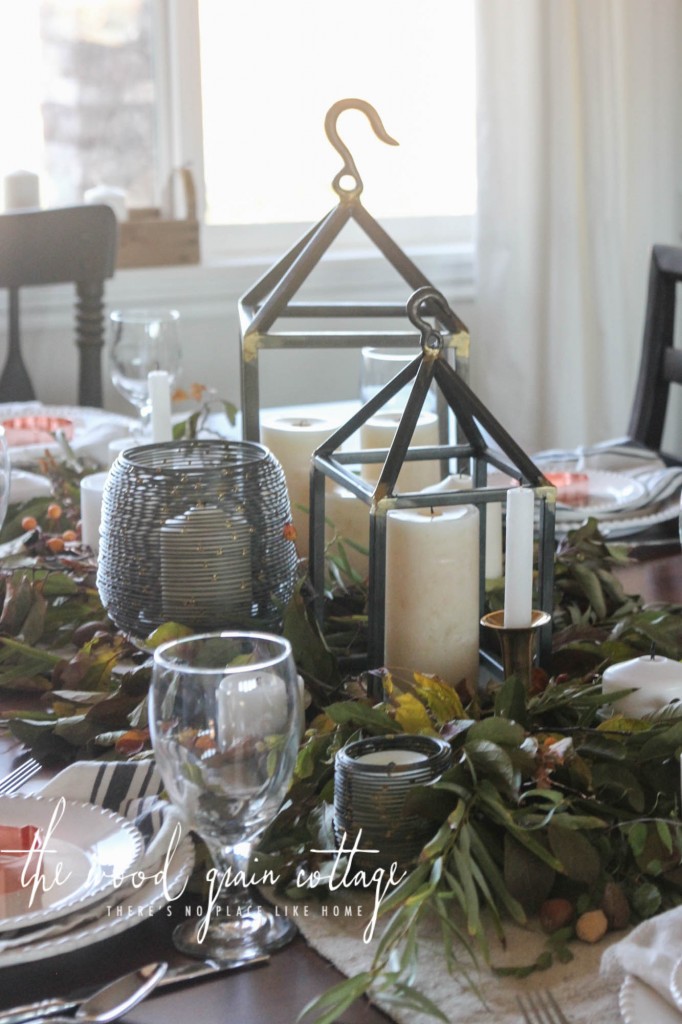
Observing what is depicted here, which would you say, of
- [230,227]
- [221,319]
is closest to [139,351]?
[221,319]

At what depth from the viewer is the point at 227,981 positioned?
597 millimetres

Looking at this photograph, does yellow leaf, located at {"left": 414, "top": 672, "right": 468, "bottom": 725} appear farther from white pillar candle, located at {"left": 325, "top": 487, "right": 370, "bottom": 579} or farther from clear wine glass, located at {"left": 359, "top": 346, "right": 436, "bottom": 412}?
clear wine glass, located at {"left": 359, "top": 346, "right": 436, "bottom": 412}

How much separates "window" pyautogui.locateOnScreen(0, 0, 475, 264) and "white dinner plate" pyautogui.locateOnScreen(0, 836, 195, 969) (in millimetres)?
2375

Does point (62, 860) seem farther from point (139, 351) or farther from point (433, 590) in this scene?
point (139, 351)

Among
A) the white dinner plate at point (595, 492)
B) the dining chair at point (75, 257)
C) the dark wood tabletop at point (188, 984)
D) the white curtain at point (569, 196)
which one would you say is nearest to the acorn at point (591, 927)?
the dark wood tabletop at point (188, 984)

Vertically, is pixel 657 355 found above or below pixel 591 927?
above

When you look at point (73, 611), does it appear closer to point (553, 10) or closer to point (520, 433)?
point (520, 433)

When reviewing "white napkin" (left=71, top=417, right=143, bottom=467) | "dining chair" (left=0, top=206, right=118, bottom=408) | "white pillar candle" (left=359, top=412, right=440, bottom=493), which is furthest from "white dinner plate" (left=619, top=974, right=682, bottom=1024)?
"dining chair" (left=0, top=206, right=118, bottom=408)

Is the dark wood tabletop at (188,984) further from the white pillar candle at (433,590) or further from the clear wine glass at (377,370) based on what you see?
the clear wine glass at (377,370)

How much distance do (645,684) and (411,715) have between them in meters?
0.15

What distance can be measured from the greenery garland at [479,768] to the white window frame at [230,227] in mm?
2255

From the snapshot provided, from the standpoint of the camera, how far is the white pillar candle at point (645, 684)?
30.8 inches

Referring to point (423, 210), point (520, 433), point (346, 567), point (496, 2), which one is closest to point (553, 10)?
point (496, 2)

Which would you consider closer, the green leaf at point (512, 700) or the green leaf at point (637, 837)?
the green leaf at point (637, 837)
